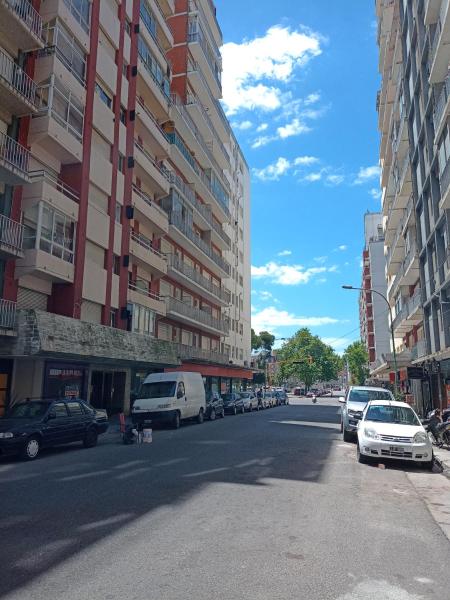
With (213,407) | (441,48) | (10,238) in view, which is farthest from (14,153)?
(441,48)

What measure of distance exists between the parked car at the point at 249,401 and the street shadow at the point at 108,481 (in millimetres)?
20016

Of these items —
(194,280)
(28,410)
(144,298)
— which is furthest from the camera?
(194,280)

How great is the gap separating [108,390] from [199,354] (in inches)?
462

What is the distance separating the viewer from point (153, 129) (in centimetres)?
3006

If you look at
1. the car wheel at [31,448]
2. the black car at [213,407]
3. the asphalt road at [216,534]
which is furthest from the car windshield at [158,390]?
the asphalt road at [216,534]

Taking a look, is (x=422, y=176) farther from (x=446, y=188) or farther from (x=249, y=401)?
(x=249, y=401)

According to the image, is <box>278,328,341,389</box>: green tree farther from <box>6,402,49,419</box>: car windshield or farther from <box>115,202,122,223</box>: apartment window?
<box>6,402,49,419</box>: car windshield

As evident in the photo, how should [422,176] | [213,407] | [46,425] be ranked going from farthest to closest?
[422,176], [213,407], [46,425]

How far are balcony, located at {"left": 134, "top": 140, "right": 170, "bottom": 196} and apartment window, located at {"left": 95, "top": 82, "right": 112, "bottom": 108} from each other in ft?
9.46

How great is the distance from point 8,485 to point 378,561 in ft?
21.8

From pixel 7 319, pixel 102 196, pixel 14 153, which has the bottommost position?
pixel 7 319

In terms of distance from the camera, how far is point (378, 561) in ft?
16.0

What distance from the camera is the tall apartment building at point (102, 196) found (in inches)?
716

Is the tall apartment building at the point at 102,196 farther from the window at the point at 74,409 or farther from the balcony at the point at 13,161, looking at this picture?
the window at the point at 74,409
